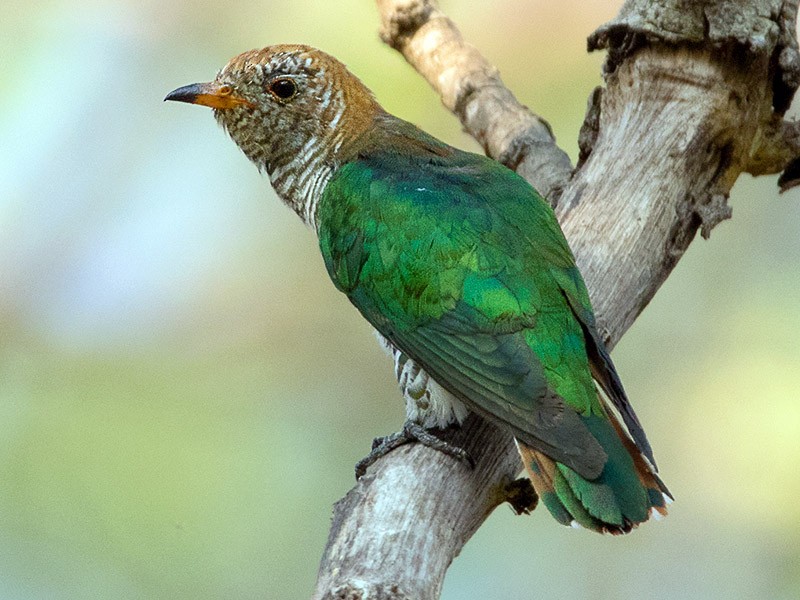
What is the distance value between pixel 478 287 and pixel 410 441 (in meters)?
0.49

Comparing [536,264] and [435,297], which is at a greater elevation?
[536,264]

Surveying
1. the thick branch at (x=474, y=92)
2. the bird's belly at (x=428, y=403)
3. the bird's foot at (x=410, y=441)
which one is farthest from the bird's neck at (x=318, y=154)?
the bird's foot at (x=410, y=441)

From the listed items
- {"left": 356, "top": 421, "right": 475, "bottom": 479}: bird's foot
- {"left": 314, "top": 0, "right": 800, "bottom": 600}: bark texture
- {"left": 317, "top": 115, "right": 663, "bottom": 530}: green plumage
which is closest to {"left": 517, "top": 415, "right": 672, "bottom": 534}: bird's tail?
{"left": 317, "top": 115, "right": 663, "bottom": 530}: green plumage

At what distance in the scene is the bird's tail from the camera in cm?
277

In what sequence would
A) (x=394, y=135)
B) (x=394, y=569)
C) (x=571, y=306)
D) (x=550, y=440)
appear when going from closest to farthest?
1. (x=394, y=569)
2. (x=550, y=440)
3. (x=571, y=306)
4. (x=394, y=135)

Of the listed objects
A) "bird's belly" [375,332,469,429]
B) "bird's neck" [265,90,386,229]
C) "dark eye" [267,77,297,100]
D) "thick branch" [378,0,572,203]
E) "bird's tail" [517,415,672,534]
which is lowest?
"bird's tail" [517,415,672,534]

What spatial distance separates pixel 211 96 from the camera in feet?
12.9

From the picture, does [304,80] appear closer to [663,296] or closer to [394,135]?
[394,135]

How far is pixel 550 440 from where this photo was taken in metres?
2.87

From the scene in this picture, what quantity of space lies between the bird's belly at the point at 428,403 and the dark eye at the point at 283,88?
3.54ft

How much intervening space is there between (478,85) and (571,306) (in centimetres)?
157

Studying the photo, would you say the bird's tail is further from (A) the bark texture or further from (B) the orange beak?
(B) the orange beak

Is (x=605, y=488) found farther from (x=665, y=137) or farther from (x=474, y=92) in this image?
(x=474, y=92)

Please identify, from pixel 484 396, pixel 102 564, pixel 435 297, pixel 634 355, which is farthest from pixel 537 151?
pixel 102 564
